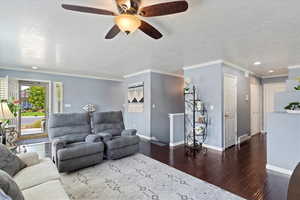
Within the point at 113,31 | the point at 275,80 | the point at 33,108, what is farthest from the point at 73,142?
the point at 275,80

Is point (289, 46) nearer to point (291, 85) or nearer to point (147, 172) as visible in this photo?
point (291, 85)

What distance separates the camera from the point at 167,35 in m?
2.63

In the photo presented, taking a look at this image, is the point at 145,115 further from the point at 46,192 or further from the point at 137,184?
the point at 46,192

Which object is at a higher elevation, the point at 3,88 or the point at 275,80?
the point at 275,80

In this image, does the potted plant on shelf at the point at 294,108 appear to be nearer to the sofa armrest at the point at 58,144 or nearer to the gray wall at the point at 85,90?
the sofa armrest at the point at 58,144

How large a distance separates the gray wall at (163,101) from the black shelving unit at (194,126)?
1116mm

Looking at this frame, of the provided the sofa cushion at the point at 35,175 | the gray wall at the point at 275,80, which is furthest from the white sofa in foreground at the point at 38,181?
the gray wall at the point at 275,80

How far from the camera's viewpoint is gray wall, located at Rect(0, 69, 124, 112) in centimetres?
543

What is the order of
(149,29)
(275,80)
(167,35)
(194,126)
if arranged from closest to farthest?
1. (149,29)
2. (167,35)
3. (194,126)
4. (275,80)

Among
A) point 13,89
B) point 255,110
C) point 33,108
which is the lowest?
point 255,110

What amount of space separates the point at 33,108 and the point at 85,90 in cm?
187

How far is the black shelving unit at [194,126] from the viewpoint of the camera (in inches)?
157

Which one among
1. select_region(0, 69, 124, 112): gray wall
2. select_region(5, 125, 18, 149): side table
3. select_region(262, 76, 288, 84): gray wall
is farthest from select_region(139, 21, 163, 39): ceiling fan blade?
select_region(262, 76, 288, 84): gray wall

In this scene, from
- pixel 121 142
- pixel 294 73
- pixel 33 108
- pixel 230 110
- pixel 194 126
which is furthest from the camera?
pixel 33 108
